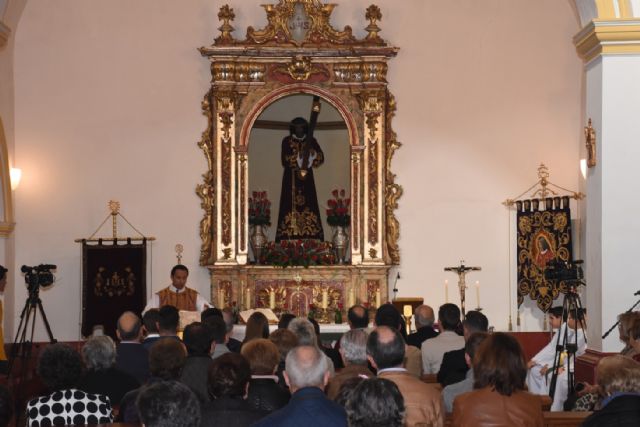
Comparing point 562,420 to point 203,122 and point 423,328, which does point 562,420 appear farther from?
point 203,122

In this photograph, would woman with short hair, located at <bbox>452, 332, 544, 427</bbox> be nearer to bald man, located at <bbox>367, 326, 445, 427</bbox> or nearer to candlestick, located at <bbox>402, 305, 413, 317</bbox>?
bald man, located at <bbox>367, 326, 445, 427</bbox>

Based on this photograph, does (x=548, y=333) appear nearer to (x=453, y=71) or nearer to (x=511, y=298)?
(x=511, y=298)

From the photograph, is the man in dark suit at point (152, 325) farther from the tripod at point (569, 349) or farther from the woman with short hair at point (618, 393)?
the woman with short hair at point (618, 393)

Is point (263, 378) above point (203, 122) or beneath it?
beneath

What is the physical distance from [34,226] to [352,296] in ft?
14.9

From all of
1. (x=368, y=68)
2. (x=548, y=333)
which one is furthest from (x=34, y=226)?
(x=548, y=333)

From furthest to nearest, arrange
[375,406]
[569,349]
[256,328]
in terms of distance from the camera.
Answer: [569,349], [256,328], [375,406]

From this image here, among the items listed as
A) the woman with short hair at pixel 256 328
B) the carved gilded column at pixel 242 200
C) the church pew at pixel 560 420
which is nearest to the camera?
the church pew at pixel 560 420

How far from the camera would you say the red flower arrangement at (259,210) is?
15562 mm

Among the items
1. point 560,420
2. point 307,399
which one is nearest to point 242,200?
point 560,420

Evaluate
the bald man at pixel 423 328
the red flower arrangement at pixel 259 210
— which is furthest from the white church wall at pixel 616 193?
the red flower arrangement at pixel 259 210

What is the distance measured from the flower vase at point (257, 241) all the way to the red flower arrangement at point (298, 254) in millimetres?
62

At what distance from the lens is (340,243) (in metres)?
15.5

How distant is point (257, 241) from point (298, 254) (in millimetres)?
621
